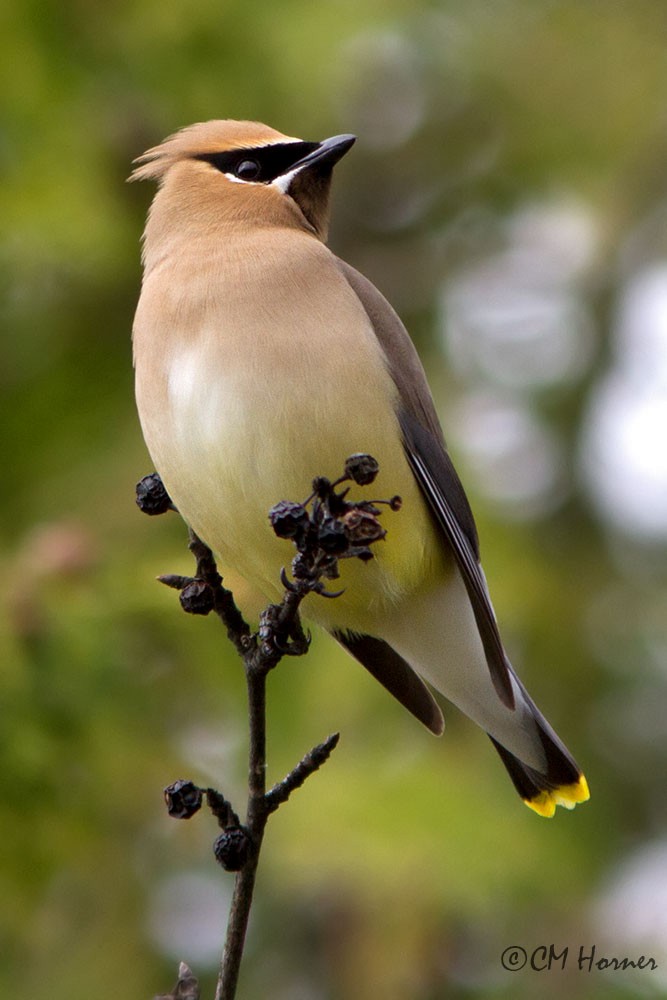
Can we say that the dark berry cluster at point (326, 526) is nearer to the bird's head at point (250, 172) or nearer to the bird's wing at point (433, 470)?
the bird's wing at point (433, 470)

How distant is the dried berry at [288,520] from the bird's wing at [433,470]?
1168 millimetres

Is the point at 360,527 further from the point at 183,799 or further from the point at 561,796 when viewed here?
the point at 561,796

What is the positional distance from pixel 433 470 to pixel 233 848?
1.56 meters

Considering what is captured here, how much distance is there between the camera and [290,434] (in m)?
3.78

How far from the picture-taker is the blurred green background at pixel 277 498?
4.97 metres

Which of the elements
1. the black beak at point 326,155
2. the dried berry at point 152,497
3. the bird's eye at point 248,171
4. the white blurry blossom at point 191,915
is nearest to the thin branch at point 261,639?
the dried berry at point 152,497

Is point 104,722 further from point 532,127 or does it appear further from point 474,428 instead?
point 532,127

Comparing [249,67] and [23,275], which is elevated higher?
[249,67]

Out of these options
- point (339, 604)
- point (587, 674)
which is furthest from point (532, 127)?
point (339, 604)

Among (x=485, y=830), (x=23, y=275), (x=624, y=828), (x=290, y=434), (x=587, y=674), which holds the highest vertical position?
(x=23, y=275)

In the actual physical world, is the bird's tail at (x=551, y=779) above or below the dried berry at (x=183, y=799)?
above

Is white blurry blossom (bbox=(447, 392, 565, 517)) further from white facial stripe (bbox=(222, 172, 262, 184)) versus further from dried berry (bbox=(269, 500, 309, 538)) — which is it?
dried berry (bbox=(269, 500, 309, 538))

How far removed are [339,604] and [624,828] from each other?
369cm

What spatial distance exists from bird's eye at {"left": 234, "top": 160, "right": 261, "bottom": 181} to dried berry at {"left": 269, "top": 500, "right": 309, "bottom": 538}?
1886mm
